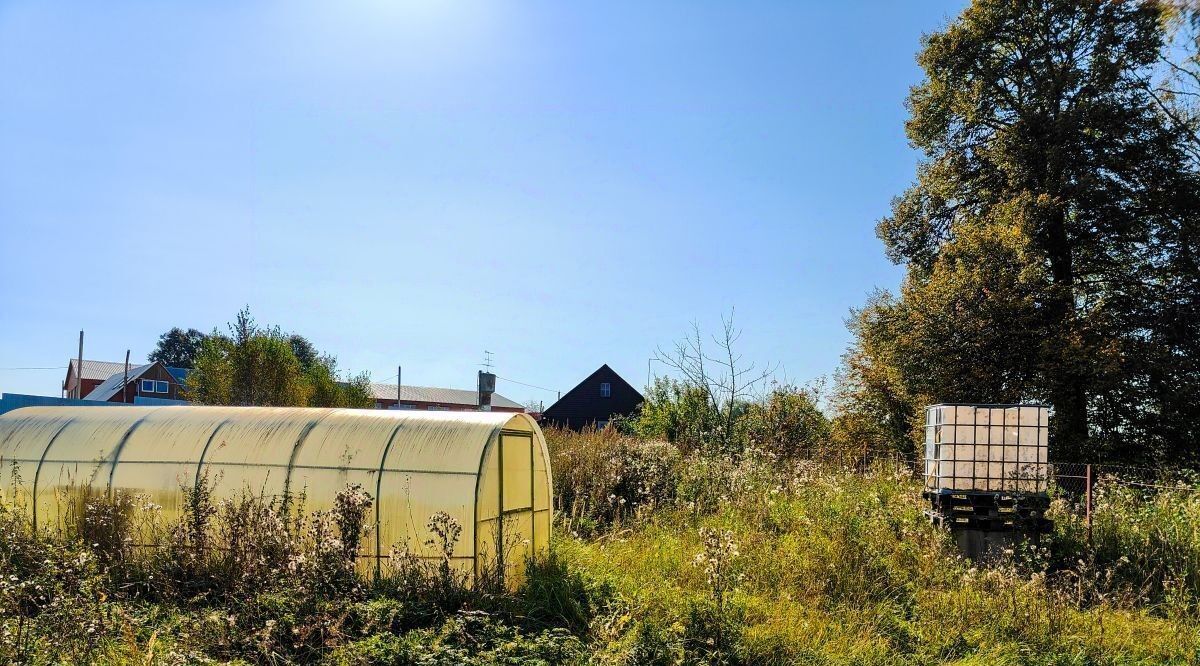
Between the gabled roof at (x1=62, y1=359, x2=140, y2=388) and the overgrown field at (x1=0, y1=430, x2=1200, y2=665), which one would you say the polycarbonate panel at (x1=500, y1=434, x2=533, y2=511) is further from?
the gabled roof at (x1=62, y1=359, x2=140, y2=388)

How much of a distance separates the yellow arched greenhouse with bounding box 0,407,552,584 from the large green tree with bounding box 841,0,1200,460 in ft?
38.7

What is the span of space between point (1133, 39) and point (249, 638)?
2030 cm

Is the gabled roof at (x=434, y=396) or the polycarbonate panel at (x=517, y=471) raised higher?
the polycarbonate panel at (x=517, y=471)

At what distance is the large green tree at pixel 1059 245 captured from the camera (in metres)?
17.0

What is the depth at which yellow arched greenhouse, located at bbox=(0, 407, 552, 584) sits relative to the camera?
757 centimetres

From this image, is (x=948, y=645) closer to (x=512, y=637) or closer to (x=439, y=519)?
(x=512, y=637)

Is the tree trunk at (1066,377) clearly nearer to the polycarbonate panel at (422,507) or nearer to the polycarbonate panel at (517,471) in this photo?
the polycarbonate panel at (517,471)

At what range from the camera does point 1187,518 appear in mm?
9133

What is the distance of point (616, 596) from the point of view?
6.69 meters

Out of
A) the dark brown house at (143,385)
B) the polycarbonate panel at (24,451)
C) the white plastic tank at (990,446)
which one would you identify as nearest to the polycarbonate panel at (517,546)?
the white plastic tank at (990,446)

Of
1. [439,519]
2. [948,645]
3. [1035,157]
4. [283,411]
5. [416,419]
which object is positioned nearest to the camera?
[948,645]

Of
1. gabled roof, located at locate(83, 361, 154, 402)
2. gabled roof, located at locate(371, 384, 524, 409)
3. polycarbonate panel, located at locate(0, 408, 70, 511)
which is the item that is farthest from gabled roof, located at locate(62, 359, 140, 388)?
polycarbonate panel, located at locate(0, 408, 70, 511)

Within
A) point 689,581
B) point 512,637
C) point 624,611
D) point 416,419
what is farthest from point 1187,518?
point 416,419

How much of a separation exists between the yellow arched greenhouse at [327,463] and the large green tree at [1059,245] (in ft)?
38.7
